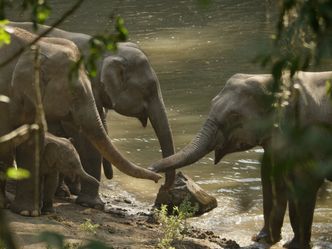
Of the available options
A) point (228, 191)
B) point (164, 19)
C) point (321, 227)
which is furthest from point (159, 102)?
point (164, 19)

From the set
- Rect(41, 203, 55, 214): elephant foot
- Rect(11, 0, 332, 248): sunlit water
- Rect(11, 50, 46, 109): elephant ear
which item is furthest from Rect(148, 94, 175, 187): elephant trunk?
Rect(11, 50, 46, 109): elephant ear

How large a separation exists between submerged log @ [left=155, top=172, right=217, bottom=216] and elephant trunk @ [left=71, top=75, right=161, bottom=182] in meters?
0.94

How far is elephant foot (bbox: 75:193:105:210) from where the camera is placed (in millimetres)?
10086

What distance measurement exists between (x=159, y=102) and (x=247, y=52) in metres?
8.10

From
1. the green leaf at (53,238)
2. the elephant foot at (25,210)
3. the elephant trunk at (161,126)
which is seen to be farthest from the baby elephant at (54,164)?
the green leaf at (53,238)

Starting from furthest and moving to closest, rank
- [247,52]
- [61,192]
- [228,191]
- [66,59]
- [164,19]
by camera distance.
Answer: [164,19] < [228,191] < [61,192] < [66,59] < [247,52]

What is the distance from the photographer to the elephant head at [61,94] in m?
8.72

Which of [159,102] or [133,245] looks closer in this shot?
[133,245]

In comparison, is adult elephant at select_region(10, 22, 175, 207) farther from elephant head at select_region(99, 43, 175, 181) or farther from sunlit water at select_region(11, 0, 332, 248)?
sunlit water at select_region(11, 0, 332, 248)

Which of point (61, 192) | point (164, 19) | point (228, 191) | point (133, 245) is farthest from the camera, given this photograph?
point (164, 19)

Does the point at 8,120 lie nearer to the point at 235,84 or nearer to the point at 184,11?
the point at 235,84

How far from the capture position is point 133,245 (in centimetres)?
838

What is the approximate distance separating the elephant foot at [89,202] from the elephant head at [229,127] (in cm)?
105

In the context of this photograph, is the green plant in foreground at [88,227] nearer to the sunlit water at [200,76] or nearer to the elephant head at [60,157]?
the elephant head at [60,157]
